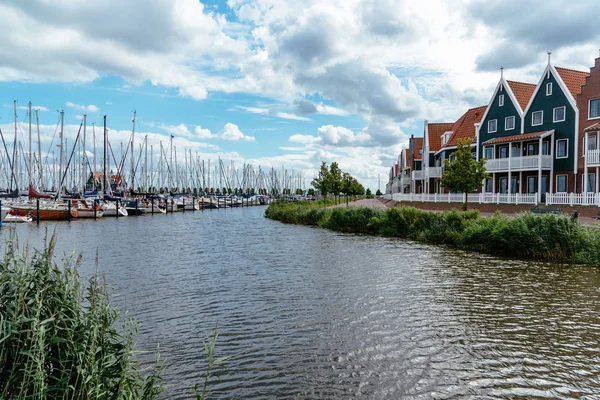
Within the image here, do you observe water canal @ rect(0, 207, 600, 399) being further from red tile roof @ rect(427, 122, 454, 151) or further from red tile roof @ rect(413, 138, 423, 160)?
red tile roof @ rect(413, 138, 423, 160)

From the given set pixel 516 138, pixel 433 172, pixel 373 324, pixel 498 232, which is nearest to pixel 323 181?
pixel 433 172

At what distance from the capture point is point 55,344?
4.53m

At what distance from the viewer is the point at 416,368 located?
7605 millimetres

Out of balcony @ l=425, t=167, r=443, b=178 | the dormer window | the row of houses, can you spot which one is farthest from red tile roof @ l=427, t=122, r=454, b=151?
the row of houses

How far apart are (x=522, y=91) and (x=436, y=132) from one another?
1684cm

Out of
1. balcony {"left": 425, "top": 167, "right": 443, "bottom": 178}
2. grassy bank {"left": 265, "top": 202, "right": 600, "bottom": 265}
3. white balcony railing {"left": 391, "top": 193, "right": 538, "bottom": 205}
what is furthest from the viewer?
balcony {"left": 425, "top": 167, "right": 443, "bottom": 178}

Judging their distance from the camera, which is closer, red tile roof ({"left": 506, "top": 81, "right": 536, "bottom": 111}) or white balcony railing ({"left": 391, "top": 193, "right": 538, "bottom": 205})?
white balcony railing ({"left": 391, "top": 193, "right": 538, "bottom": 205})

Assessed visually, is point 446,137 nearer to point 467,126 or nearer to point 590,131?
point 467,126

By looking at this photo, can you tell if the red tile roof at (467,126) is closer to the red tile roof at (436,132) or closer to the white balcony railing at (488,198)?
the red tile roof at (436,132)

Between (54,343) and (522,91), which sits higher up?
(522,91)

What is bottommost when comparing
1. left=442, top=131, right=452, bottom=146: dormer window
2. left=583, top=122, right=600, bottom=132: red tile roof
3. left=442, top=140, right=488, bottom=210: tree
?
left=442, top=140, right=488, bottom=210: tree

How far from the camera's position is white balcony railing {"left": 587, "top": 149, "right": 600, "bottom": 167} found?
106ft

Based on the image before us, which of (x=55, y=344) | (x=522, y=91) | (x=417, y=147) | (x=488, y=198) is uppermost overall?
(x=522, y=91)

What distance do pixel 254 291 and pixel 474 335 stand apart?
21.9 feet
